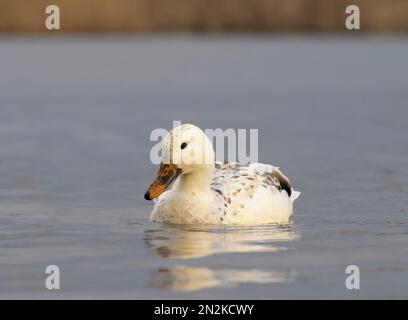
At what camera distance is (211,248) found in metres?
10.6

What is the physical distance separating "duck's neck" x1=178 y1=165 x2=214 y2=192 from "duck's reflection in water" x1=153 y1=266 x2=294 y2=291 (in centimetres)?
208

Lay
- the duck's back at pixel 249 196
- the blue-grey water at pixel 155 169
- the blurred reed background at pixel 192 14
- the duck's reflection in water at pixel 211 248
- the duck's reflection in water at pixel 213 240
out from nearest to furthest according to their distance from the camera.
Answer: the duck's reflection in water at pixel 211 248 < the blue-grey water at pixel 155 169 < the duck's reflection in water at pixel 213 240 < the duck's back at pixel 249 196 < the blurred reed background at pixel 192 14

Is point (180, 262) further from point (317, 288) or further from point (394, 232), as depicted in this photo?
point (394, 232)

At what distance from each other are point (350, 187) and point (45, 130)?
7.35 metres

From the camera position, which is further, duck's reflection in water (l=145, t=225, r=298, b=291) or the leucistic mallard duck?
the leucistic mallard duck

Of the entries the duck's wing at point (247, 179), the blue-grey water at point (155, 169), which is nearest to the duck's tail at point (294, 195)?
the duck's wing at point (247, 179)

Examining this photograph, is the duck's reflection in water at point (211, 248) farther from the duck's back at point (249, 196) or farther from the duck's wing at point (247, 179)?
the duck's wing at point (247, 179)

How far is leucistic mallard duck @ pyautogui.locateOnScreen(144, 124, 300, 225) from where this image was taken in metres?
11.7

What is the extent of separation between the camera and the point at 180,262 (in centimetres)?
1000

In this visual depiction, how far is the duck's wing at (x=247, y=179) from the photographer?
1191 cm

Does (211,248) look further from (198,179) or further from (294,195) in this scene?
(294,195)

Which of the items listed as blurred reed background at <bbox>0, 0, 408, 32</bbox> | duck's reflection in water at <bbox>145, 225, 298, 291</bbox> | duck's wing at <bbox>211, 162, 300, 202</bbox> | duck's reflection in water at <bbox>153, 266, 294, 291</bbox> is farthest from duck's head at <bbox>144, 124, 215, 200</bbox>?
blurred reed background at <bbox>0, 0, 408, 32</bbox>

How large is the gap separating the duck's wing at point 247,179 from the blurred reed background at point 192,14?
22.4 m

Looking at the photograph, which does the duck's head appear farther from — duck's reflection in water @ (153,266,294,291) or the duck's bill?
duck's reflection in water @ (153,266,294,291)
